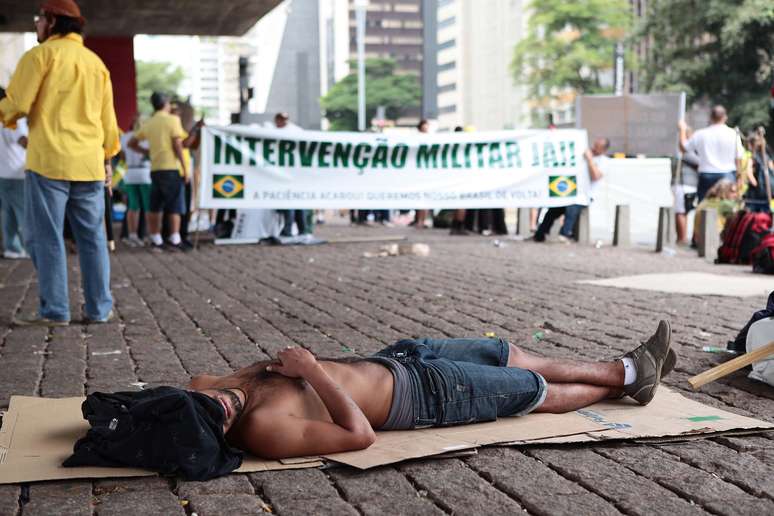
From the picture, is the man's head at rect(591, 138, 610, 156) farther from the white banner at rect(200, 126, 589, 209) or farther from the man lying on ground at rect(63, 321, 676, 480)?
the man lying on ground at rect(63, 321, 676, 480)

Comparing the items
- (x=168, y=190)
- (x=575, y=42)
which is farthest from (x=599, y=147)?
(x=575, y=42)

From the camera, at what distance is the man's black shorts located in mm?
14323

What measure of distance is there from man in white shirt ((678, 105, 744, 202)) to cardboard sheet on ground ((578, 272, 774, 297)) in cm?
405

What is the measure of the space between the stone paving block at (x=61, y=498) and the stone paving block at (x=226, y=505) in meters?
0.36

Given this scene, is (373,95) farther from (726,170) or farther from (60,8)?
(60,8)

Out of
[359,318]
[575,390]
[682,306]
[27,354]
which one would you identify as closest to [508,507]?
[575,390]

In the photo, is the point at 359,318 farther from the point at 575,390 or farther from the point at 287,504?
the point at 287,504

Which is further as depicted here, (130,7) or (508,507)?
(130,7)

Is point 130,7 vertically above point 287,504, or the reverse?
point 130,7

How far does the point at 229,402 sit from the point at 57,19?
15.1 feet

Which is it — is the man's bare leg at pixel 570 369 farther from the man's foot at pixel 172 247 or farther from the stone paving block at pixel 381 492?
the man's foot at pixel 172 247

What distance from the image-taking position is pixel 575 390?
470 cm

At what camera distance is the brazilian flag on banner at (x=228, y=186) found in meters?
14.7

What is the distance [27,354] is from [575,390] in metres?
3.56
